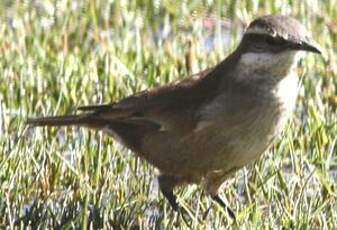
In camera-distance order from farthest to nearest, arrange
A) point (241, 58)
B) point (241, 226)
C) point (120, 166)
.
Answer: point (120, 166), point (241, 58), point (241, 226)

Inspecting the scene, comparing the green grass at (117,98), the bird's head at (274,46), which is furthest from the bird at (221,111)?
the green grass at (117,98)

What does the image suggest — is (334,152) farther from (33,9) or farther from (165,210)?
(33,9)

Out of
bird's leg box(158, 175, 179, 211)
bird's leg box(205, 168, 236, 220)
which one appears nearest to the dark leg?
bird's leg box(205, 168, 236, 220)

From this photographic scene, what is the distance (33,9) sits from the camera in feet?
37.1

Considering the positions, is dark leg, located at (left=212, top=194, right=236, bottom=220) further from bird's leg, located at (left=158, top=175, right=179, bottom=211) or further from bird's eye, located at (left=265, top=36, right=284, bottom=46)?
bird's eye, located at (left=265, top=36, right=284, bottom=46)

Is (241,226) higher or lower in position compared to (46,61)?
lower

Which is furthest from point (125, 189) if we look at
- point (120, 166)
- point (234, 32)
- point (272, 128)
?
point (234, 32)

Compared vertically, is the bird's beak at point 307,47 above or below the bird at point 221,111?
above

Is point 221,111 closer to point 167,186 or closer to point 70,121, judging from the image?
point 167,186

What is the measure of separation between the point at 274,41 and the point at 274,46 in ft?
0.08

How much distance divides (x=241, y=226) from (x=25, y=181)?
138cm

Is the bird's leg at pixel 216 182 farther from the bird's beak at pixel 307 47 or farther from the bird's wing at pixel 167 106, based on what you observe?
the bird's beak at pixel 307 47

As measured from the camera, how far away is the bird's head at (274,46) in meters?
7.64

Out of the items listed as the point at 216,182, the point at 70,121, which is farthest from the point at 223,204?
the point at 70,121
